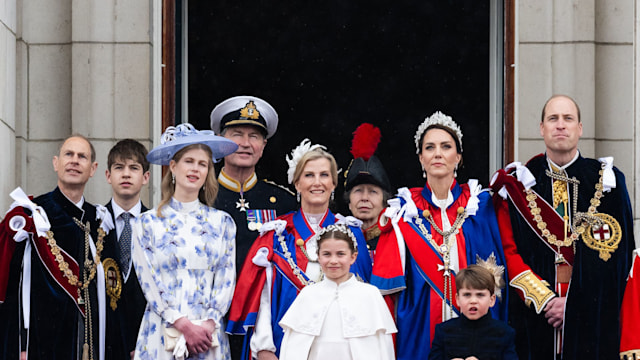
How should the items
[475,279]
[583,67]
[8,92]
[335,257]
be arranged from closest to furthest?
[475,279] < [335,257] < [8,92] < [583,67]

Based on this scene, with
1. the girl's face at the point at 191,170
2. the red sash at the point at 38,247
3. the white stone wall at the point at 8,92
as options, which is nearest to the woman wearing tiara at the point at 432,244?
the girl's face at the point at 191,170

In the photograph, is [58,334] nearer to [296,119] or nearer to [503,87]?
[503,87]

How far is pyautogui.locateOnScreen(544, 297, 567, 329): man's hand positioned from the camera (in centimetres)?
712

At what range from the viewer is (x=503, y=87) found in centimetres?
948

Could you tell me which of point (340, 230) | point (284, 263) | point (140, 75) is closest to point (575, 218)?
point (340, 230)

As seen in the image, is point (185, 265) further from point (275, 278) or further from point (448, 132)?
point (448, 132)

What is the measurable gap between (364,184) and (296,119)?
17.1 feet

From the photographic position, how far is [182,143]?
24.2ft

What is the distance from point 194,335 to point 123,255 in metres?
1.05

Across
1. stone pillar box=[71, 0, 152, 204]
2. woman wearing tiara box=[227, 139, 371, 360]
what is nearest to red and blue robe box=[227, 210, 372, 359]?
woman wearing tiara box=[227, 139, 371, 360]

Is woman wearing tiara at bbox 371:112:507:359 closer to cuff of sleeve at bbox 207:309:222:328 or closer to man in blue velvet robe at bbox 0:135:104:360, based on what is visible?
cuff of sleeve at bbox 207:309:222:328

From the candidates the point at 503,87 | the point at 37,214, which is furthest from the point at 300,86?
the point at 37,214

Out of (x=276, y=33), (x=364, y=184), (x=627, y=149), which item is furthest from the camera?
(x=276, y=33)

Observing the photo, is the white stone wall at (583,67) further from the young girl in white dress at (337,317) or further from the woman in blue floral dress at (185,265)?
the woman in blue floral dress at (185,265)
